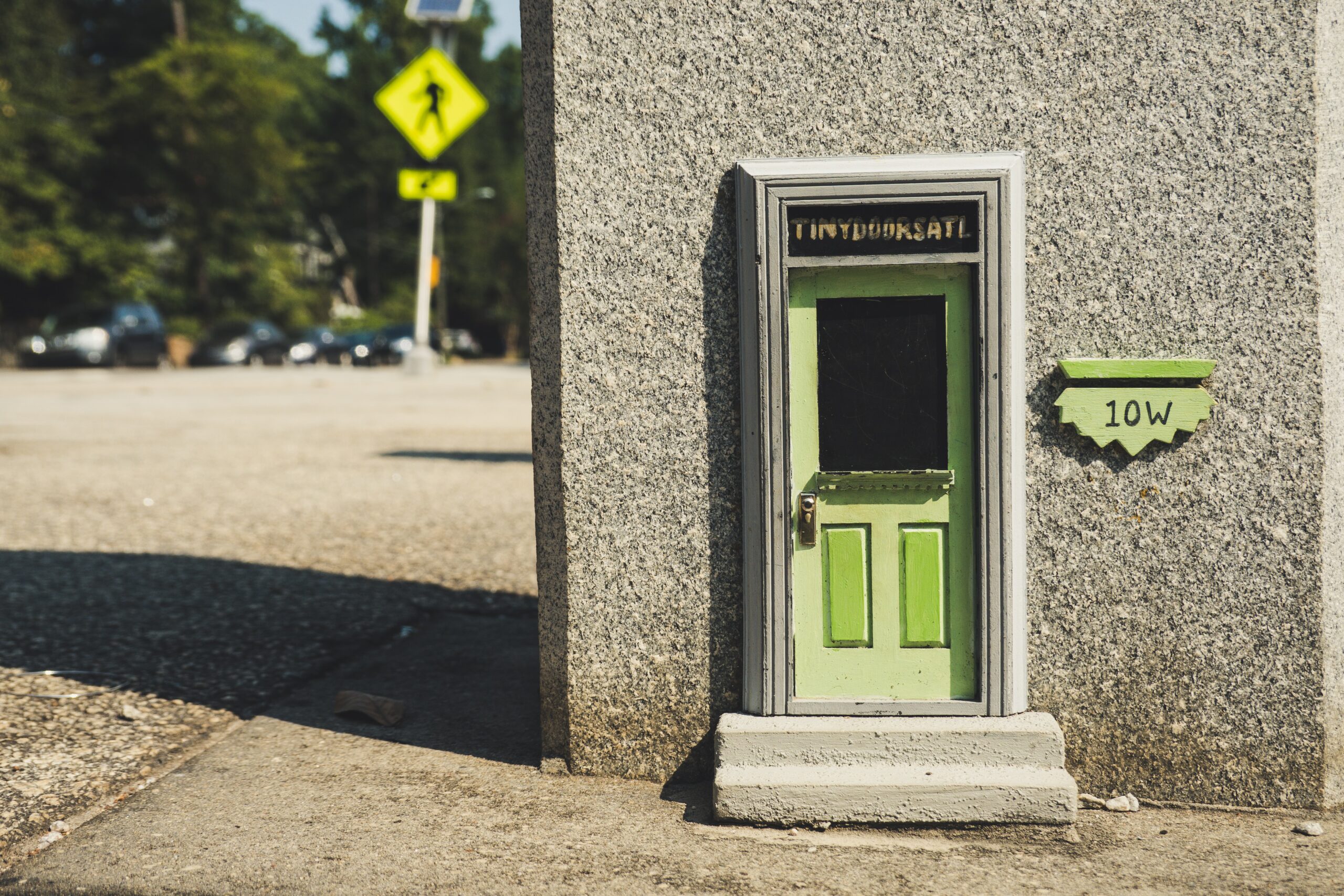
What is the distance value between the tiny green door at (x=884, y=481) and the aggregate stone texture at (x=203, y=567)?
2070 millimetres

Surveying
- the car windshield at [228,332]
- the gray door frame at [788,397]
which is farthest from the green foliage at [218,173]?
the gray door frame at [788,397]

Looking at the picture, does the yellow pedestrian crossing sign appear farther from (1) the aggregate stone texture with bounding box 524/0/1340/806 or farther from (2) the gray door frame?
(2) the gray door frame

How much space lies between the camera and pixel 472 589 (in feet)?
19.4

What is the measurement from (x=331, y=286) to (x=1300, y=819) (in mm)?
69896

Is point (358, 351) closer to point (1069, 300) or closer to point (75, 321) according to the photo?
point (75, 321)

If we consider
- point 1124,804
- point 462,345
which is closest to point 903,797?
point 1124,804

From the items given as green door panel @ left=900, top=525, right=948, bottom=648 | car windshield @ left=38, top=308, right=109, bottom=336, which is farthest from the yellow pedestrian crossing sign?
car windshield @ left=38, top=308, right=109, bottom=336

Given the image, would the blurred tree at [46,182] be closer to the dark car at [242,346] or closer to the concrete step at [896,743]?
the dark car at [242,346]

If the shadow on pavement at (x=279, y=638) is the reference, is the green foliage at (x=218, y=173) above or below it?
above

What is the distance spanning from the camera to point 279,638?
498 centimetres

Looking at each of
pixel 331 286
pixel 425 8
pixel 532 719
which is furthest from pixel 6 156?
pixel 532 719

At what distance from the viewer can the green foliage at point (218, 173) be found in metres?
37.4

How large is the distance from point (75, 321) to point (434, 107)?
21496 mm

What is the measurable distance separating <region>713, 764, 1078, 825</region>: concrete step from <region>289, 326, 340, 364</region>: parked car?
3860 centimetres
